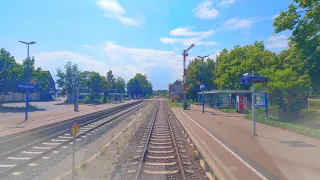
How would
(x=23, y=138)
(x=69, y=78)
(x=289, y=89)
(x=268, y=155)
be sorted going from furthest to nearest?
1. (x=69, y=78)
2. (x=289, y=89)
3. (x=23, y=138)
4. (x=268, y=155)

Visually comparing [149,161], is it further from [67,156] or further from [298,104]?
[298,104]

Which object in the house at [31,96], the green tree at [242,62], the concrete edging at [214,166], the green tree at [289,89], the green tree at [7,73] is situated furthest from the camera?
the house at [31,96]

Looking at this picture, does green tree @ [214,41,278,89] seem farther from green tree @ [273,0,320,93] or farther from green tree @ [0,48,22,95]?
green tree @ [0,48,22,95]

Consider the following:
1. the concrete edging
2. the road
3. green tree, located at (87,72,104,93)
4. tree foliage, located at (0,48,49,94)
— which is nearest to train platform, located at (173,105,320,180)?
the concrete edging

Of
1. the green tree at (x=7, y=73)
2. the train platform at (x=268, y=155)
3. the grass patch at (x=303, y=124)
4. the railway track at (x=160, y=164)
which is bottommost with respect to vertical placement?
the railway track at (x=160, y=164)

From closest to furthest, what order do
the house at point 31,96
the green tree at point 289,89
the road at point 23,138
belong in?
1. the road at point 23,138
2. the green tree at point 289,89
3. the house at point 31,96

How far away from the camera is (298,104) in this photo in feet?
71.1

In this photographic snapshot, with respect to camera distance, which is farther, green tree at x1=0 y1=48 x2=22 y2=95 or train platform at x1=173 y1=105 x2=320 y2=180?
green tree at x1=0 y1=48 x2=22 y2=95

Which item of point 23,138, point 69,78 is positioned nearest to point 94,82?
point 69,78

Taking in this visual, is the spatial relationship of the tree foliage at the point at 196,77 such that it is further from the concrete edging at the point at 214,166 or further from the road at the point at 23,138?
the concrete edging at the point at 214,166

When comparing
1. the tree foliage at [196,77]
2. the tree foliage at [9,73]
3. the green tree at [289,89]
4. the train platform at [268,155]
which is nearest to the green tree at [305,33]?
the green tree at [289,89]

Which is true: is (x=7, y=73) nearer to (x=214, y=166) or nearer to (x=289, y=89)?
(x=289, y=89)

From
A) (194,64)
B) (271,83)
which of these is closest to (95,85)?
(194,64)

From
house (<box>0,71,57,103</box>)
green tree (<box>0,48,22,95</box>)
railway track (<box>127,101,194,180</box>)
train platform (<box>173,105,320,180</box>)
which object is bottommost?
railway track (<box>127,101,194,180</box>)
